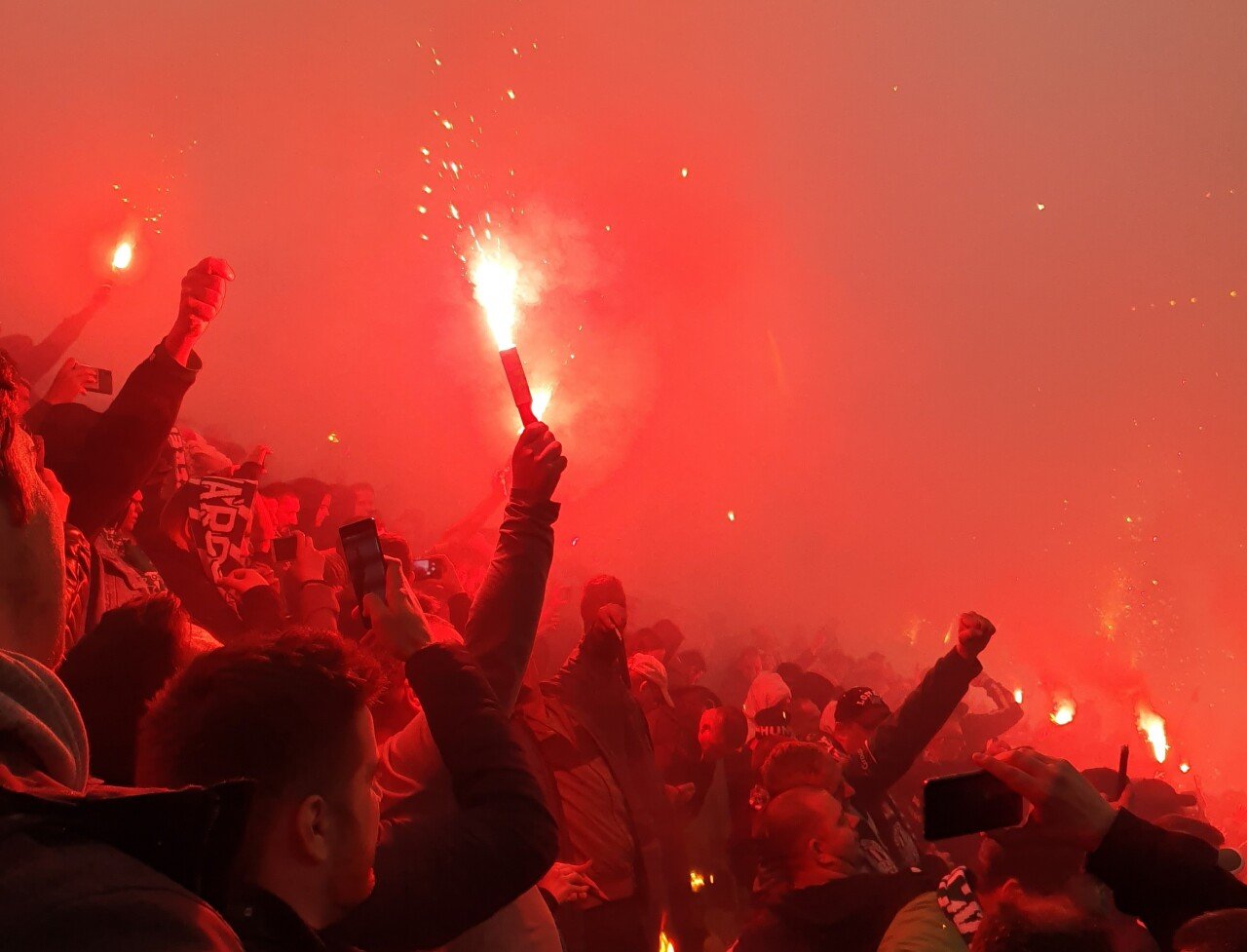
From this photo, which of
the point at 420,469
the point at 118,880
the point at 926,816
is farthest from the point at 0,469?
the point at 420,469

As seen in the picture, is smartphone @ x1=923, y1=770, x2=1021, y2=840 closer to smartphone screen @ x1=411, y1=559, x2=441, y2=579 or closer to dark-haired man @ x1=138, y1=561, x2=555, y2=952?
dark-haired man @ x1=138, y1=561, x2=555, y2=952

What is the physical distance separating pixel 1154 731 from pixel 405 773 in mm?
15902

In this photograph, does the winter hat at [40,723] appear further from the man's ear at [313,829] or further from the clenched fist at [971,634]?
the clenched fist at [971,634]

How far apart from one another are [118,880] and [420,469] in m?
10.6

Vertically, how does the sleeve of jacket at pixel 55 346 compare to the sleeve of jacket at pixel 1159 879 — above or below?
above

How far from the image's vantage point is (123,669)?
6.20 ft

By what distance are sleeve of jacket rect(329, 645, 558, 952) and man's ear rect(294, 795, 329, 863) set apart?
0.25m

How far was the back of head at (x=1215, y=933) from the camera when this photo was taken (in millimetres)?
1689

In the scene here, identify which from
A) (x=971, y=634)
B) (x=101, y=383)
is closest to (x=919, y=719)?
(x=971, y=634)

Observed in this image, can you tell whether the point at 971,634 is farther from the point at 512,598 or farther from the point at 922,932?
the point at 512,598

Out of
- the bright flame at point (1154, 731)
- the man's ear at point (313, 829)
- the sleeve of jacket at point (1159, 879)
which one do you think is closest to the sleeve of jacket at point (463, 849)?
the man's ear at point (313, 829)

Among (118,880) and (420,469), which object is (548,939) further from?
(420,469)

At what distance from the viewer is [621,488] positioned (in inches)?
607

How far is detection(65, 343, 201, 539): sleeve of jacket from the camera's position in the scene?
2.99 metres
